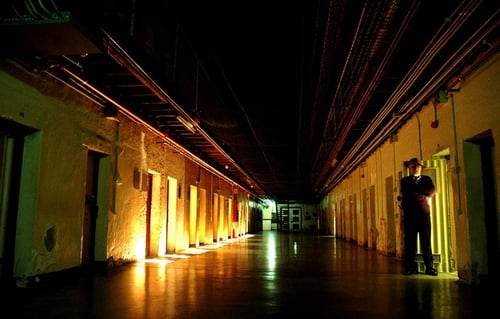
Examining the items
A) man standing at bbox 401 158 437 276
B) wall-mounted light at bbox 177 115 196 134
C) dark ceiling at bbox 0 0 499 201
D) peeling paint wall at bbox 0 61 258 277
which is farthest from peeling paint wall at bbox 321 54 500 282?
peeling paint wall at bbox 0 61 258 277

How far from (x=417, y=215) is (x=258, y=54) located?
4035 millimetres

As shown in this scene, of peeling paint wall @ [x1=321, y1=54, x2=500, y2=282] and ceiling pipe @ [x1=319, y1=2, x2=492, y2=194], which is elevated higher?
ceiling pipe @ [x1=319, y1=2, x2=492, y2=194]

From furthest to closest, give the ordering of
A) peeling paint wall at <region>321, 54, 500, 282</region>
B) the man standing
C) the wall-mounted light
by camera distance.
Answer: the wall-mounted light → the man standing → peeling paint wall at <region>321, 54, 500, 282</region>

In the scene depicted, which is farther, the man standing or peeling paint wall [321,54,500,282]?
the man standing

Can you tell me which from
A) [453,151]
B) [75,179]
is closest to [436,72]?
[453,151]

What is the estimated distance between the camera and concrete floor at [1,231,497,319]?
3471mm

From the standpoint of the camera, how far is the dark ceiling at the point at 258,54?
3.91 meters

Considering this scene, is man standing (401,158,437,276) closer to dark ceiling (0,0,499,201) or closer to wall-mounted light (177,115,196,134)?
dark ceiling (0,0,499,201)

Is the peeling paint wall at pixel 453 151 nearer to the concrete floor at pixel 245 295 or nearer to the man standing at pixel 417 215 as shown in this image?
the man standing at pixel 417 215

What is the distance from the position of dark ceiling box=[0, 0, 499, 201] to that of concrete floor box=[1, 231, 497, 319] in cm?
257

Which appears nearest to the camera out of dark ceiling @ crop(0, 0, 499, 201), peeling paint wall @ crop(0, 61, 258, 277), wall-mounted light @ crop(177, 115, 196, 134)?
dark ceiling @ crop(0, 0, 499, 201)

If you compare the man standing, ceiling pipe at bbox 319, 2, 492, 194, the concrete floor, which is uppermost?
ceiling pipe at bbox 319, 2, 492, 194

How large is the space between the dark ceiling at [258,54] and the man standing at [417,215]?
4.05 ft

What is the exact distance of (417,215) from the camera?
599cm
